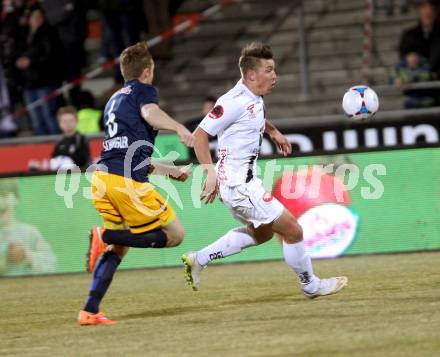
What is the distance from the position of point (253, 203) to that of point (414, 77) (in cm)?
718

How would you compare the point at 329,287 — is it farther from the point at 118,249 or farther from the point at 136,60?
the point at 136,60

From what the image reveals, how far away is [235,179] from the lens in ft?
30.1

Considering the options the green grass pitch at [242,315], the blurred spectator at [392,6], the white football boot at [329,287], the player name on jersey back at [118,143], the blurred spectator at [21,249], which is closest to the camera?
the green grass pitch at [242,315]

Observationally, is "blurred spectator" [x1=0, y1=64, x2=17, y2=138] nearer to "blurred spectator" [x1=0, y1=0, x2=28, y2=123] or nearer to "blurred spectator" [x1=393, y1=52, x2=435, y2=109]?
"blurred spectator" [x1=0, y1=0, x2=28, y2=123]

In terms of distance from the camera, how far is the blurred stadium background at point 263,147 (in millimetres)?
9164

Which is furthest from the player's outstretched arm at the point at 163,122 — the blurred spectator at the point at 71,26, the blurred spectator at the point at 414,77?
the blurred spectator at the point at 71,26

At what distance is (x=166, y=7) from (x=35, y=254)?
700 centimetres

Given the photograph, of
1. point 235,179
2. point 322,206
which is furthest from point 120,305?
point 322,206

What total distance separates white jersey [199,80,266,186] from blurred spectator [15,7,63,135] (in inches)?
356

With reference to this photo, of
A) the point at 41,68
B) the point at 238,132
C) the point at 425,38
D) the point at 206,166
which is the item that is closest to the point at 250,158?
the point at 238,132

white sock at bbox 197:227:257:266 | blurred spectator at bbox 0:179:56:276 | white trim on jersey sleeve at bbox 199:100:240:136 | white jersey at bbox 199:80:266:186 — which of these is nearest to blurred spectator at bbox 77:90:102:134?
blurred spectator at bbox 0:179:56:276

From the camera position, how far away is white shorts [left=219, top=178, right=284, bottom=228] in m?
9.09

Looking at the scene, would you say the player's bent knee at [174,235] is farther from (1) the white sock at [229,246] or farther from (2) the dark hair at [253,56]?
(2) the dark hair at [253,56]

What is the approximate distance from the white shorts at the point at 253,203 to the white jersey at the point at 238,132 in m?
0.06
